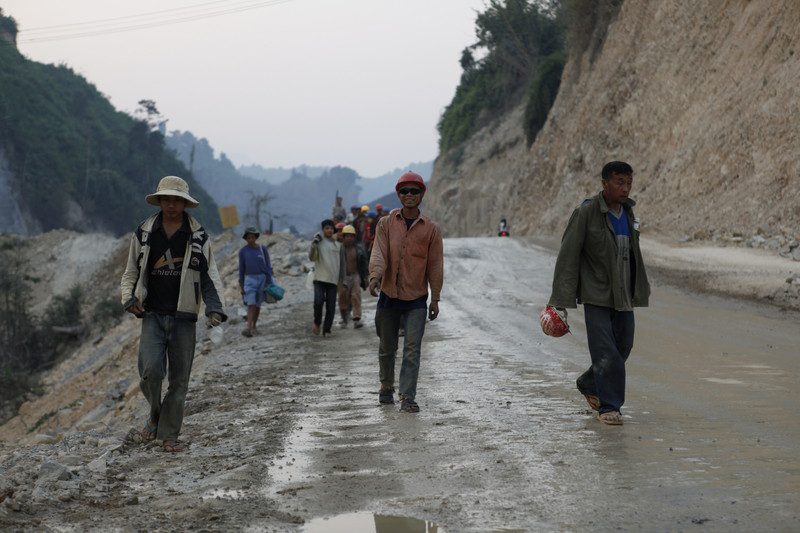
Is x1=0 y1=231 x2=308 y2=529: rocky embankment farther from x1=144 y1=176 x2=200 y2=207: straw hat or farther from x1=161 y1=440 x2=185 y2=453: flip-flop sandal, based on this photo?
x1=144 y1=176 x2=200 y2=207: straw hat

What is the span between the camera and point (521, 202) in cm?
4700

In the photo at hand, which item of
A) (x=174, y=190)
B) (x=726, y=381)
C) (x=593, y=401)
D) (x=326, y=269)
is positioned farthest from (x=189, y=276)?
(x=326, y=269)

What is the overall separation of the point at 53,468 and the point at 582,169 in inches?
1403

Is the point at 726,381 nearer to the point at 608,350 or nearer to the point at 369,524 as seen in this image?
the point at 608,350

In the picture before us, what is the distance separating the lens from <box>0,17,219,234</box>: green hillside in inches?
3098

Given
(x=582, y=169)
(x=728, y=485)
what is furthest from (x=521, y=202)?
(x=728, y=485)

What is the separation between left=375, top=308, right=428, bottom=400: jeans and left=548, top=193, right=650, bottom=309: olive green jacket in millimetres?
1383

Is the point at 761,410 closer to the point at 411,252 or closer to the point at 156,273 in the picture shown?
the point at 411,252

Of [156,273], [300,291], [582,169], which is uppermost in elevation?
[582,169]

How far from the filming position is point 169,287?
7.07 meters

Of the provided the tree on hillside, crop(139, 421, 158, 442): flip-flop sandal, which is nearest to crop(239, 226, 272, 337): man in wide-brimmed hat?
crop(139, 421, 158, 442): flip-flop sandal

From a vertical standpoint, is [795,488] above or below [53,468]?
above

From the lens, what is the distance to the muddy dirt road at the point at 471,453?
4.85m

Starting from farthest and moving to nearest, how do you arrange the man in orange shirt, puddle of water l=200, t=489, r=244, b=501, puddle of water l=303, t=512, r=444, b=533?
1. the man in orange shirt
2. puddle of water l=200, t=489, r=244, b=501
3. puddle of water l=303, t=512, r=444, b=533
